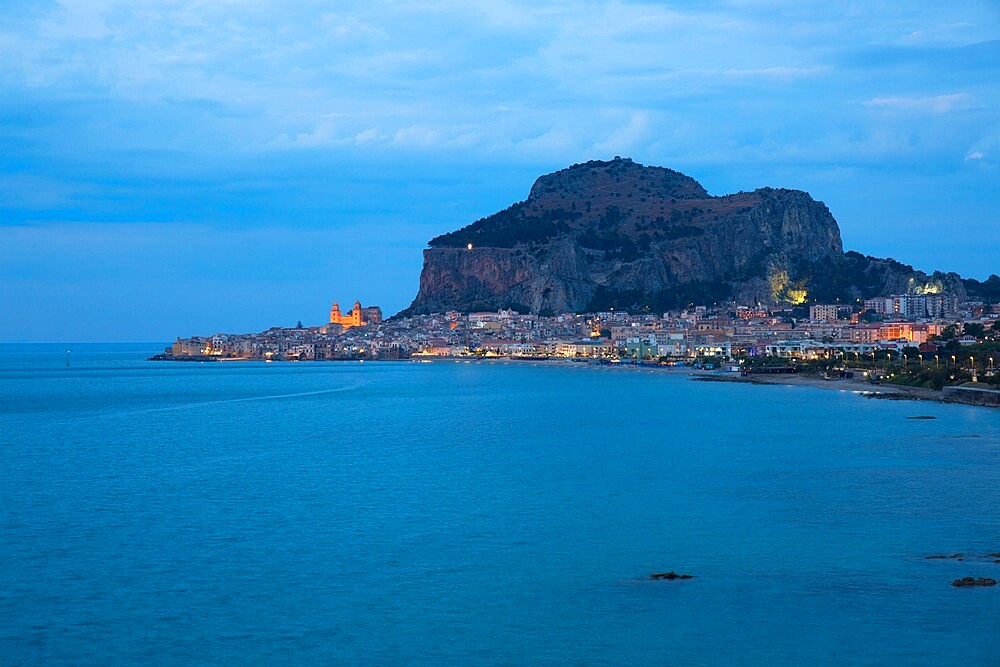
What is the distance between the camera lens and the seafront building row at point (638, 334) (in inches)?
3942

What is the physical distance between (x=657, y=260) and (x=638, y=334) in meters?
25.4

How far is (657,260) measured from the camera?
150250 mm

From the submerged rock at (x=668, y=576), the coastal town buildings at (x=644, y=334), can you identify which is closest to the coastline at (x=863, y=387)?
the coastal town buildings at (x=644, y=334)

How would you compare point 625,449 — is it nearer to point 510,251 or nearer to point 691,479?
point 691,479

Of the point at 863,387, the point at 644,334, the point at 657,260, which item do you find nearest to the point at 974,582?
the point at 863,387

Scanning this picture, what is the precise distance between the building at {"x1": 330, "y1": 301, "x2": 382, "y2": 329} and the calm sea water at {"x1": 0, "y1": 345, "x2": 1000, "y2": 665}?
145 meters

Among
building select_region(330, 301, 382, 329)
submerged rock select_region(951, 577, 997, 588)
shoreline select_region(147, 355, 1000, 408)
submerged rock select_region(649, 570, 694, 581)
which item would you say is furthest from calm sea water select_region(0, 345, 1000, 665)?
building select_region(330, 301, 382, 329)

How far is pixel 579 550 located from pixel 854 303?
12692 cm

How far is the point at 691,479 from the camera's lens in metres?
24.1

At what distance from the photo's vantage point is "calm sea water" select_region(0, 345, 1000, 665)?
12.1 metres

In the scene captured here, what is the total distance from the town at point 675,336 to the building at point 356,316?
5604 millimetres

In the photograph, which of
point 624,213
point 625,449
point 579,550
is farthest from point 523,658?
point 624,213

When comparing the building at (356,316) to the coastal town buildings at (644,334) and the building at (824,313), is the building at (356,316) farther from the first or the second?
the building at (824,313)

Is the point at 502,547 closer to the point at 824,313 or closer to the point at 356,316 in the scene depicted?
the point at 824,313
